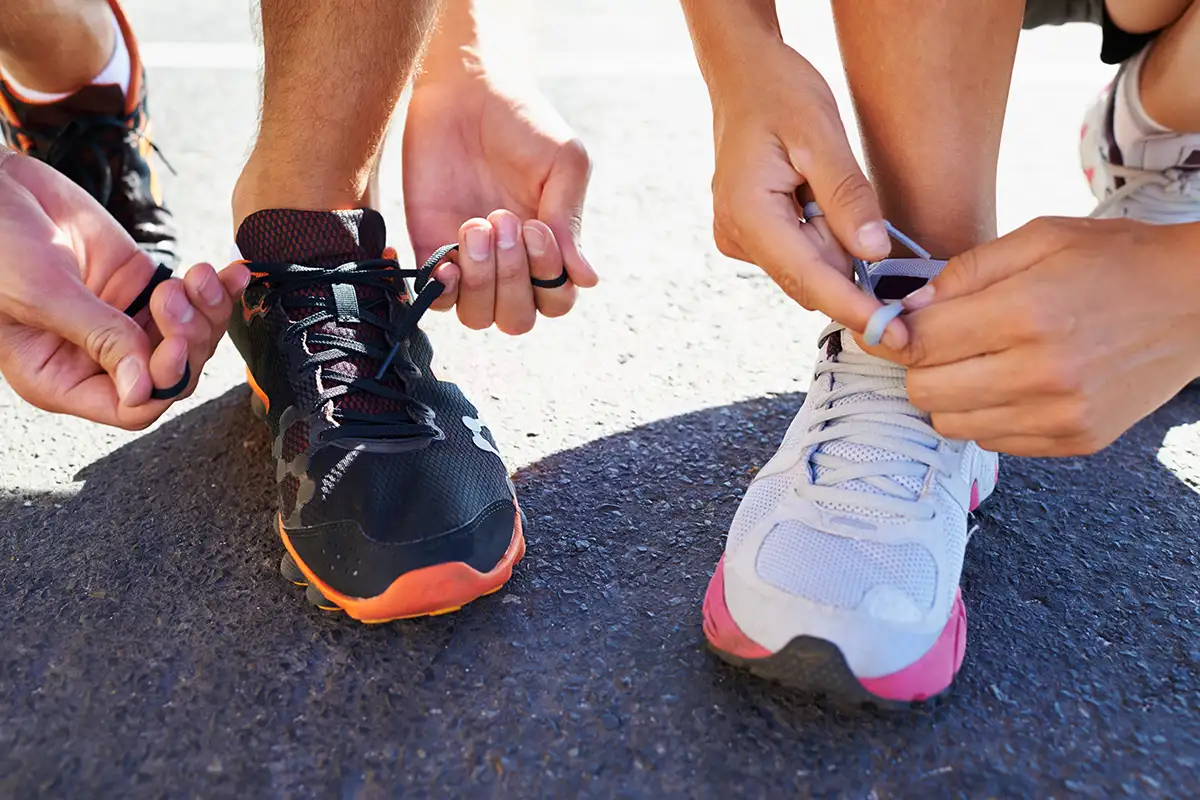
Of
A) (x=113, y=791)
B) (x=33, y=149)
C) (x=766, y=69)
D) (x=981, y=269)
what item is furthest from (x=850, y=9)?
(x=33, y=149)

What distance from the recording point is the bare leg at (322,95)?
108cm

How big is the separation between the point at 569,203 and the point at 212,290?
1.46ft

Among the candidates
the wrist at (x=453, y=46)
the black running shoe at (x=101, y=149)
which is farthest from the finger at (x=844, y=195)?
the black running shoe at (x=101, y=149)

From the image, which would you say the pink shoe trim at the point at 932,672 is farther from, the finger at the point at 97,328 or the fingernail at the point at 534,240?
the finger at the point at 97,328

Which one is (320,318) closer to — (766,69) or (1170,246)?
(766,69)

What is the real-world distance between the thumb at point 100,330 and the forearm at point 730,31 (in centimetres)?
63

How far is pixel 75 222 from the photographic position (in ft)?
3.36

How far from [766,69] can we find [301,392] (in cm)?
57

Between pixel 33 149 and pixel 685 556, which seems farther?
pixel 33 149

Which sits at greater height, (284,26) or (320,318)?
(284,26)

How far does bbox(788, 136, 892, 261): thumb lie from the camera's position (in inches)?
32.9

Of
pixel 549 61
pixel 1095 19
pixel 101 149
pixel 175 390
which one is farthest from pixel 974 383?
pixel 549 61

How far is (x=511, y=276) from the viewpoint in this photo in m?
1.10

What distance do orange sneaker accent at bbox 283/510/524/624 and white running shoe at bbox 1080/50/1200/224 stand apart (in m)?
0.93
